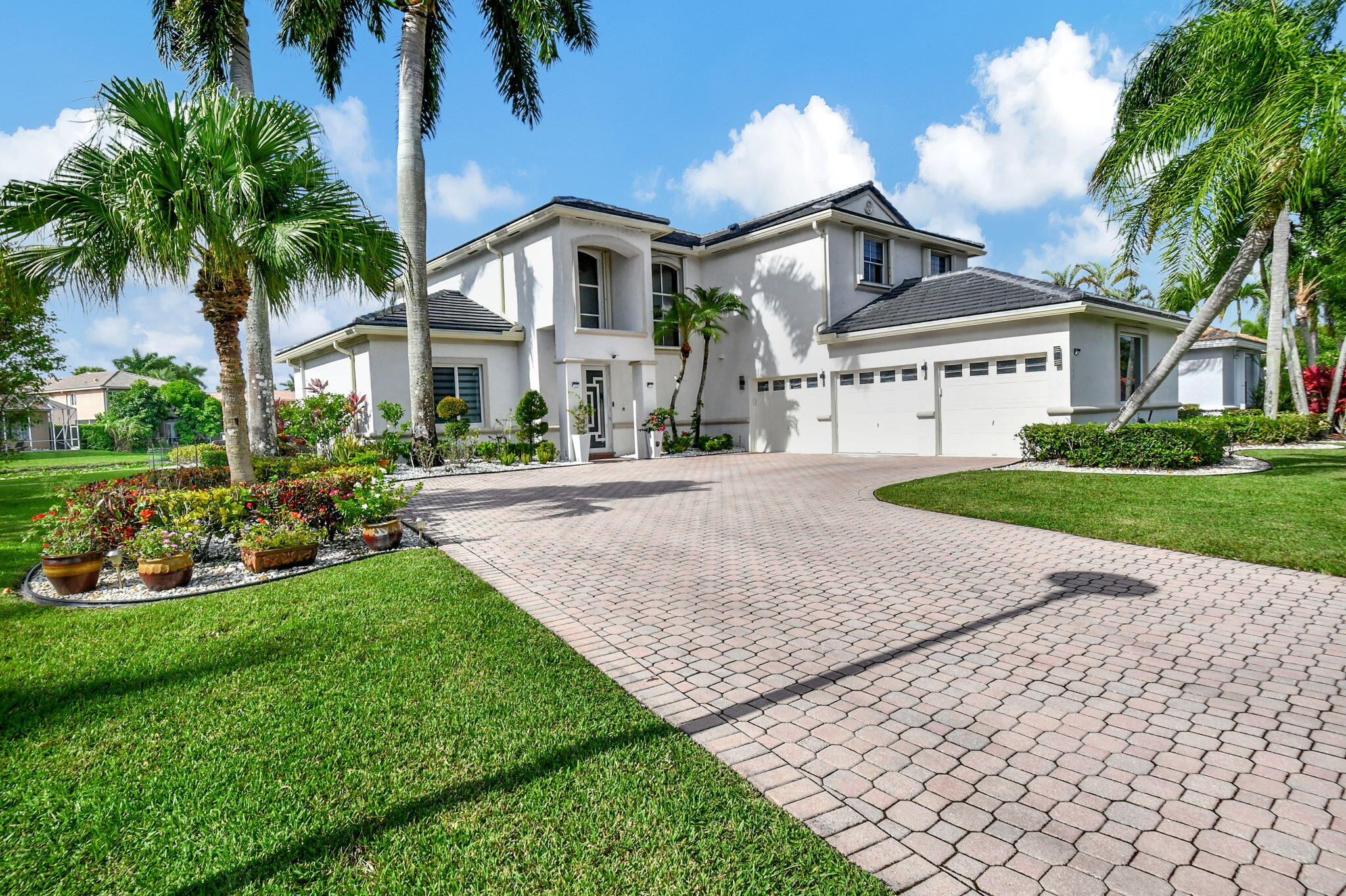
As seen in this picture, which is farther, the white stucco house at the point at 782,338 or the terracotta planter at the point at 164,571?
the white stucco house at the point at 782,338

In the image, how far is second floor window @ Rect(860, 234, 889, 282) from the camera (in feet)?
72.9

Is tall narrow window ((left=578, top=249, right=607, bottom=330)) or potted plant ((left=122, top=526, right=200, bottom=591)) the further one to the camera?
tall narrow window ((left=578, top=249, right=607, bottom=330))

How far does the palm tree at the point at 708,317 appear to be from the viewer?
2202cm

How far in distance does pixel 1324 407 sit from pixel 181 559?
32.0 meters

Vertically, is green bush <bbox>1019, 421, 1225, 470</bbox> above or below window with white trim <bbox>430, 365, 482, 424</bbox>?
below

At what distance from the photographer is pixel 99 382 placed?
55.8 m

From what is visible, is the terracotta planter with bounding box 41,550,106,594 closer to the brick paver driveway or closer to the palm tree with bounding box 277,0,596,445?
the brick paver driveway

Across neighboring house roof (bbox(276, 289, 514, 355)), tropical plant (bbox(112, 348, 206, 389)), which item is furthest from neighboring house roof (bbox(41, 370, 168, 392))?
neighboring house roof (bbox(276, 289, 514, 355))

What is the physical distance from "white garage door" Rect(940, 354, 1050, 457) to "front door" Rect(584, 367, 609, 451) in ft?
33.3

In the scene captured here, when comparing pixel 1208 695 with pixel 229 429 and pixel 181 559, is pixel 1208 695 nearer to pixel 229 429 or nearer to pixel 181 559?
pixel 181 559

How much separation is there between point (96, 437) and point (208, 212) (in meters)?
48.1

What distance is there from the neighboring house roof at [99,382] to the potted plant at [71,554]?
56.5 meters

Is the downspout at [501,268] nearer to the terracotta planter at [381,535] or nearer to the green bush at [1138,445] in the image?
the terracotta planter at [381,535]

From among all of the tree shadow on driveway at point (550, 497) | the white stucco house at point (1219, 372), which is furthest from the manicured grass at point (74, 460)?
the white stucco house at point (1219, 372)
